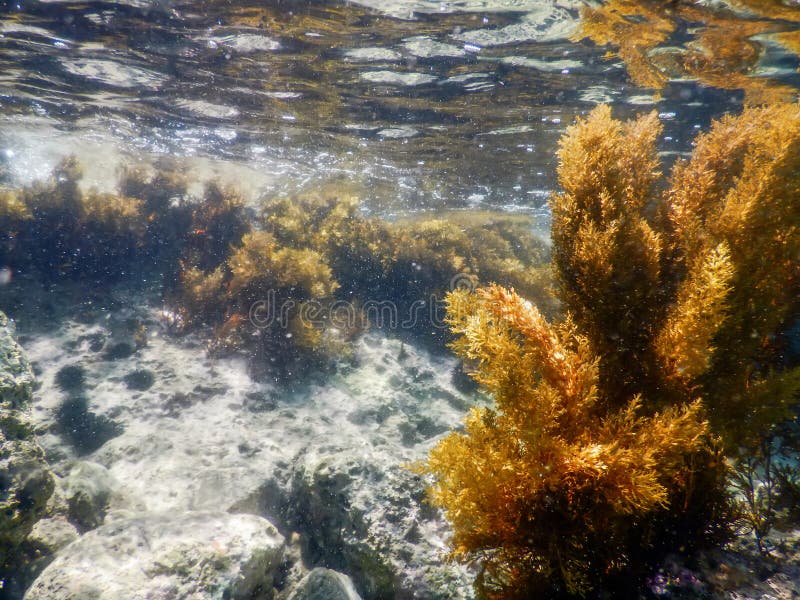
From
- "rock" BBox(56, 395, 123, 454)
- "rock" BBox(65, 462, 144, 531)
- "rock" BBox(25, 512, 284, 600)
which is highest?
"rock" BBox(25, 512, 284, 600)

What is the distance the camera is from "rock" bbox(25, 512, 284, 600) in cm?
331

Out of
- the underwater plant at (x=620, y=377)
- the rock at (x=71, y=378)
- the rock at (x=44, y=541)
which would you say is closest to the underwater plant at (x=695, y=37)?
the underwater plant at (x=620, y=377)

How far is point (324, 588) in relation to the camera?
3584 mm

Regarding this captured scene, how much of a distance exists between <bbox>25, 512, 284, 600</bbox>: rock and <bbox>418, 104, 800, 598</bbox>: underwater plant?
2.30 metres

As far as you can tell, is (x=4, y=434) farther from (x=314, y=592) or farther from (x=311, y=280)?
(x=311, y=280)

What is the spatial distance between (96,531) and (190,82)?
38.2ft

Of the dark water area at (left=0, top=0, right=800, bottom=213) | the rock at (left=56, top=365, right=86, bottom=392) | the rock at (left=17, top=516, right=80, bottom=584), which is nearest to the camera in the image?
the rock at (left=17, top=516, right=80, bottom=584)

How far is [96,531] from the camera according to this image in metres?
3.80

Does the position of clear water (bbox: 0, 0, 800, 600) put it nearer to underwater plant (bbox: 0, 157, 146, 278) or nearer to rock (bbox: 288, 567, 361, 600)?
rock (bbox: 288, 567, 361, 600)

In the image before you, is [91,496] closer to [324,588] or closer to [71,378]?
[324,588]

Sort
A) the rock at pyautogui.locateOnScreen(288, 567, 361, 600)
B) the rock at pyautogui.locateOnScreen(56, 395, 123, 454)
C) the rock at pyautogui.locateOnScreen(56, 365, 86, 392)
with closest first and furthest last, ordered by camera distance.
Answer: the rock at pyautogui.locateOnScreen(288, 567, 361, 600) < the rock at pyautogui.locateOnScreen(56, 395, 123, 454) < the rock at pyautogui.locateOnScreen(56, 365, 86, 392)

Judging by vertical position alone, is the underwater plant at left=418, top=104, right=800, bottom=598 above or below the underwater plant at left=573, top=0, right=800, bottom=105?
below

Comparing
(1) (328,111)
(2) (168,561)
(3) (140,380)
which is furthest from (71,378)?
(1) (328,111)

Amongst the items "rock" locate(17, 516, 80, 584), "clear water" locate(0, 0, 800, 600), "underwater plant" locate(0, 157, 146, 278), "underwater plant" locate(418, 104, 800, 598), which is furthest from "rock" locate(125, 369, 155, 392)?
"underwater plant" locate(418, 104, 800, 598)
